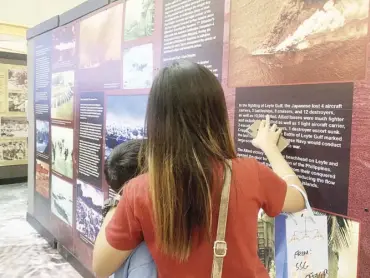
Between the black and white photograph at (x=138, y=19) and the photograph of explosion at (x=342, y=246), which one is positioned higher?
the black and white photograph at (x=138, y=19)

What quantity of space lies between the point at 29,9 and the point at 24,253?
3.70 metres

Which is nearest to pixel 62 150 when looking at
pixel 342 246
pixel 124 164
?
pixel 124 164

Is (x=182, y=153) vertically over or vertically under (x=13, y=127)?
over

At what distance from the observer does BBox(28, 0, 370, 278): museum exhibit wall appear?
1.31 metres

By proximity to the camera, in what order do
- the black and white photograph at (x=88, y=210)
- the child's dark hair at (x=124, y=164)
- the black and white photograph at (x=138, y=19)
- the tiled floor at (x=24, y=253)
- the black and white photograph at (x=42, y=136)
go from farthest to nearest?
1. the black and white photograph at (x=42, y=136)
2. the tiled floor at (x=24, y=253)
3. the black and white photograph at (x=88, y=210)
4. the black and white photograph at (x=138, y=19)
5. the child's dark hair at (x=124, y=164)

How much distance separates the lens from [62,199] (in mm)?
3459

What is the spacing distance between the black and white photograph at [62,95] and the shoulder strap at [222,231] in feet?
8.17

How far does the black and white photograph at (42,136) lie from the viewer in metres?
3.81

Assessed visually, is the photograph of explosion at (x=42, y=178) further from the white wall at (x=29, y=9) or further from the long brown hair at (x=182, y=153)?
the long brown hair at (x=182, y=153)

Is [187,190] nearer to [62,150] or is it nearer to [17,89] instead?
[62,150]

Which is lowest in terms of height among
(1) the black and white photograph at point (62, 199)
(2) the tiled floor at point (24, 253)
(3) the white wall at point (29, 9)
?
(2) the tiled floor at point (24, 253)

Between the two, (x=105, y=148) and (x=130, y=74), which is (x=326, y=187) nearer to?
(x=130, y=74)

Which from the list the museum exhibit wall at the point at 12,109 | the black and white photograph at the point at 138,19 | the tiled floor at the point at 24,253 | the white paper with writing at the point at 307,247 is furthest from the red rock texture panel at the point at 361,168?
the museum exhibit wall at the point at 12,109

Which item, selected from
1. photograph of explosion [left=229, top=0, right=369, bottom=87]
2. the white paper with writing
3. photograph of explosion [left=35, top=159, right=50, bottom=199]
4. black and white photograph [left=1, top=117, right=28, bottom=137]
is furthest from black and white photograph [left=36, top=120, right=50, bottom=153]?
the white paper with writing
